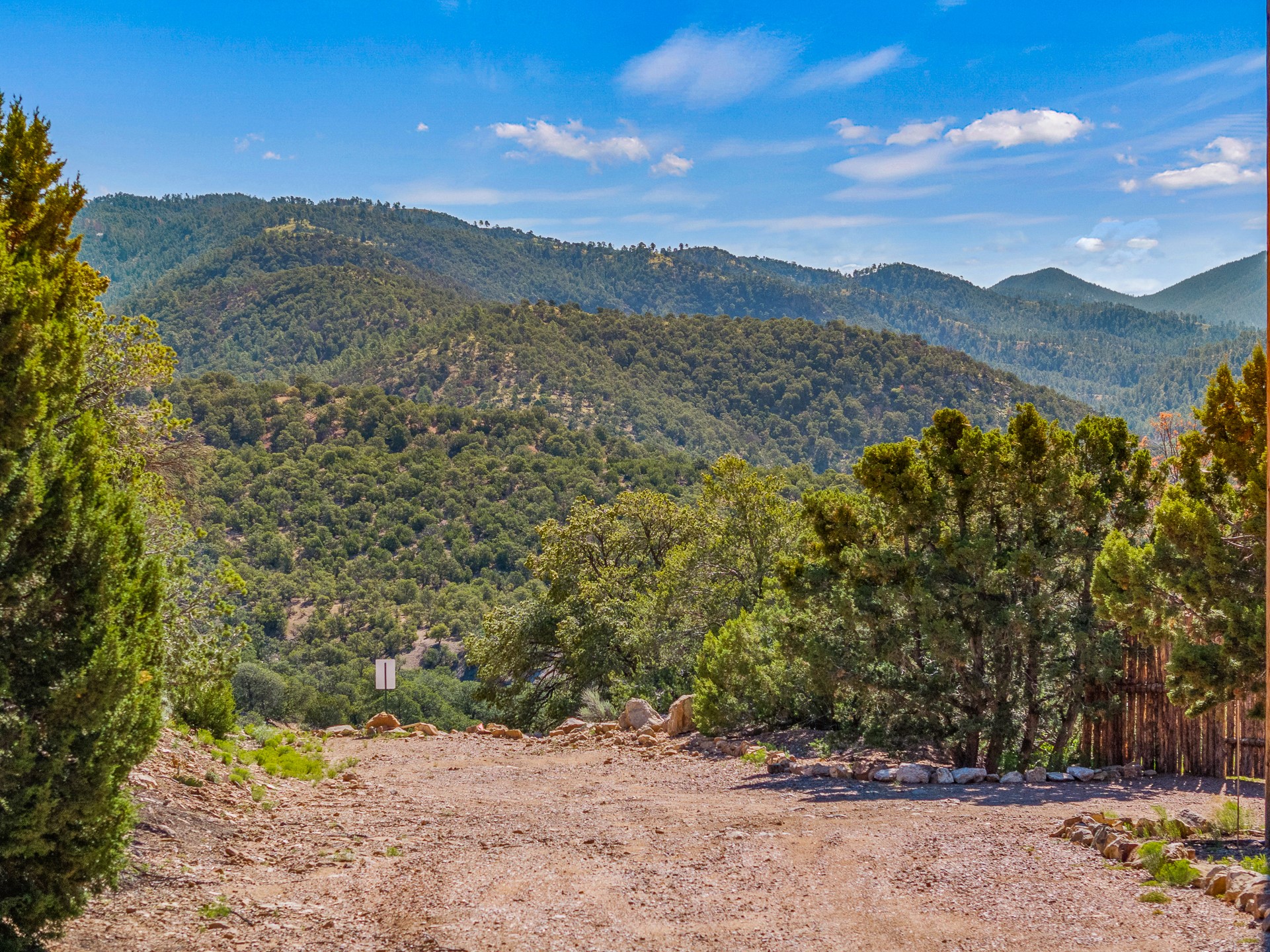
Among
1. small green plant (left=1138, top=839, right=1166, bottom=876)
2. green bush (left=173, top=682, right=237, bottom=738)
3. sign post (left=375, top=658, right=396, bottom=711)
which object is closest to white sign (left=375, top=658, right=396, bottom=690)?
sign post (left=375, top=658, right=396, bottom=711)

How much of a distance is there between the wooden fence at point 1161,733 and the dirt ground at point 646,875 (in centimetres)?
49

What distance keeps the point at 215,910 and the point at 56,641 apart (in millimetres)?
1798

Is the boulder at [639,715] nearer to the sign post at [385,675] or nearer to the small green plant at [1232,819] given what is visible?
the sign post at [385,675]

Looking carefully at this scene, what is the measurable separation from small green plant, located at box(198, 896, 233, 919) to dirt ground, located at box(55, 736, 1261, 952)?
35 millimetres

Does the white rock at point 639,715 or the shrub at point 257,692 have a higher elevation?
the white rock at point 639,715

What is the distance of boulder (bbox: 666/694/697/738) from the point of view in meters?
16.5

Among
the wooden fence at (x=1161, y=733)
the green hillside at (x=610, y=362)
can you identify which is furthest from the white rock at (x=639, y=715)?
the green hillside at (x=610, y=362)

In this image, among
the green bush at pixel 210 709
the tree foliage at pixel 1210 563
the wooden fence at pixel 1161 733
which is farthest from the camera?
the green bush at pixel 210 709

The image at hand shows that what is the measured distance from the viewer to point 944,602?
12.2 m

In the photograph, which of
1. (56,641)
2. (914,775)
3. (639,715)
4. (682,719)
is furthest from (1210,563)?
(639,715)

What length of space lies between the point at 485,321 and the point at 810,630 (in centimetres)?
9811

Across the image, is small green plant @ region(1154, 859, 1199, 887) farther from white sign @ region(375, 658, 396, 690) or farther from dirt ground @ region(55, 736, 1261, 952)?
white sign @ region(375, 658, 396, 690)

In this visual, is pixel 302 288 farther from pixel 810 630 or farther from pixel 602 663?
pixel 810 630

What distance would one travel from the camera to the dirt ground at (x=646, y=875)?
5469 millimetres
